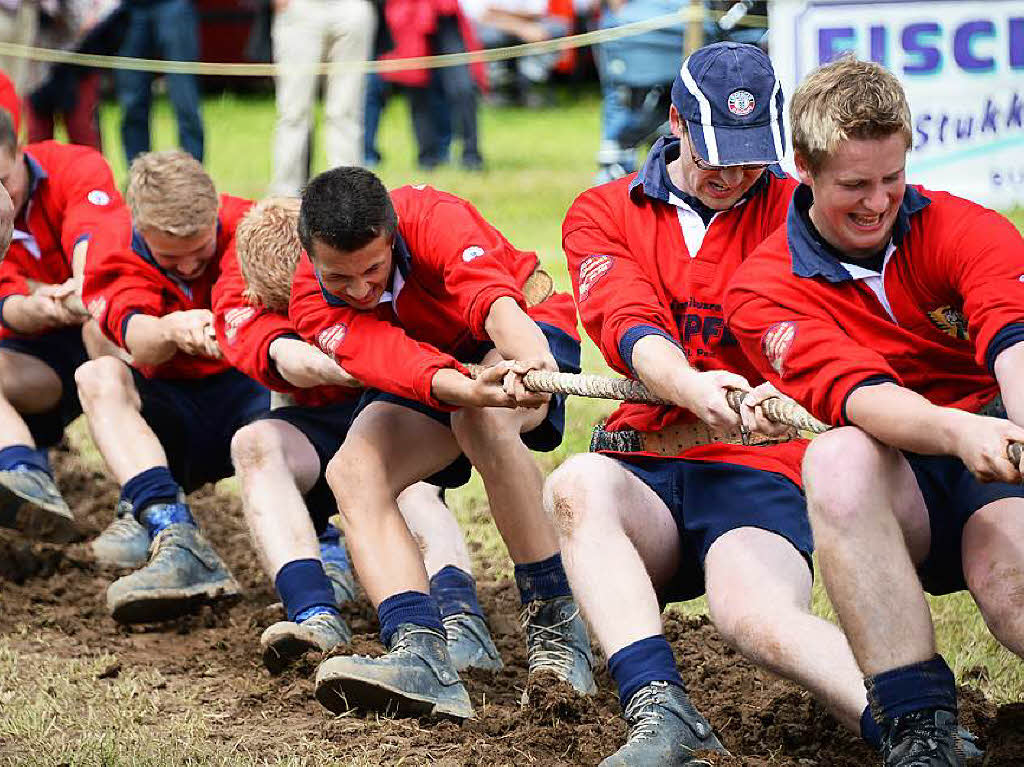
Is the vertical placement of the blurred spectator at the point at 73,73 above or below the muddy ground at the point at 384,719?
above

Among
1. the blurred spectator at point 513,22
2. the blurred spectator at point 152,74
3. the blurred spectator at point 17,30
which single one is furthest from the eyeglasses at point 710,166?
the blurred spectator at point 513,22

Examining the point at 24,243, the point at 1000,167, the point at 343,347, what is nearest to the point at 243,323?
the point at 343,347

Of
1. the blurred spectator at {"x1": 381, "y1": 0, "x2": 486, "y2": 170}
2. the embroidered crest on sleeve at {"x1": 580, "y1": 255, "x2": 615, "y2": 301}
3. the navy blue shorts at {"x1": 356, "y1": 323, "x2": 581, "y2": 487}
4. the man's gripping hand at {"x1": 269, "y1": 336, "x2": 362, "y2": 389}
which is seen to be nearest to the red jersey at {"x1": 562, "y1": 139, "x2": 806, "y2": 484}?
the embroidered crest on sleeve at {"x1": 580, "y1": 255, "x2": 615, "y2": 301}

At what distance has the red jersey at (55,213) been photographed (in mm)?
6074

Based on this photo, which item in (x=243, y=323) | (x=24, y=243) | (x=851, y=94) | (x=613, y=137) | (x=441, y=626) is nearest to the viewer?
(x=851, y=94)

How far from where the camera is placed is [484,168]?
13.6 m

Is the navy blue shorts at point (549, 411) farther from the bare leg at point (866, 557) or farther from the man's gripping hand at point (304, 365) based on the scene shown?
the bare leg at point (866, 557)

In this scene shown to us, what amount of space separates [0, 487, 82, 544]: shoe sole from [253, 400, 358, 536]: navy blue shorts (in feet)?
2.86

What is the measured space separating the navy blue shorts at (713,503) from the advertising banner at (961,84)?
4.83 metres

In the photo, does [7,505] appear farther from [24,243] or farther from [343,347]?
[343,347]

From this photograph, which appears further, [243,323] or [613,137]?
[613,137]

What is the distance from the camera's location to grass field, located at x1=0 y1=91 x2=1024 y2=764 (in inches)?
165

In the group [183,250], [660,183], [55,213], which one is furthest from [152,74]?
[660,183]

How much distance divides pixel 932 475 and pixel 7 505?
3.16 meters
